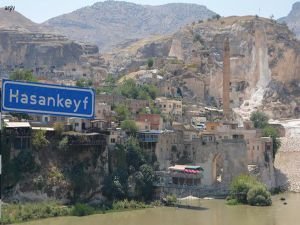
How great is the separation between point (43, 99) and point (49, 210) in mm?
20485

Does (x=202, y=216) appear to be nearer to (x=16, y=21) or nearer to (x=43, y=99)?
(x=43, y=99)

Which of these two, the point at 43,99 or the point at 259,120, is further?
the point at 259,120

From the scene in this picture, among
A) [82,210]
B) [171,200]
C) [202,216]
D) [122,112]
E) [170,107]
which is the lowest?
[202,216]

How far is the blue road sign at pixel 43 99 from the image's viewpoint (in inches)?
135

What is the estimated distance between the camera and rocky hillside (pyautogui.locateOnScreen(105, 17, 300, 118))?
5075 centimetres

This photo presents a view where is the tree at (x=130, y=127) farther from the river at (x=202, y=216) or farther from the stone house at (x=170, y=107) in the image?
the stone house at (x=170, y=107)

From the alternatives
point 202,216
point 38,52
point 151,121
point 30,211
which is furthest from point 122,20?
point 30,211

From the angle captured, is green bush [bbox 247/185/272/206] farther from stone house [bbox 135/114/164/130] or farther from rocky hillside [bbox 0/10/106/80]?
rocky hillside [bbox 0/10/106/80]

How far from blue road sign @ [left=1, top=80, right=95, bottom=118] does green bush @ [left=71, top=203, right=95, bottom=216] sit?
67.1 feet

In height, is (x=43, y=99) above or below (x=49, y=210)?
above

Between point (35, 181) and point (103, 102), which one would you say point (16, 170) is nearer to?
point (35, 181)

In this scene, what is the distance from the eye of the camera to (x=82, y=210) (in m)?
23.8

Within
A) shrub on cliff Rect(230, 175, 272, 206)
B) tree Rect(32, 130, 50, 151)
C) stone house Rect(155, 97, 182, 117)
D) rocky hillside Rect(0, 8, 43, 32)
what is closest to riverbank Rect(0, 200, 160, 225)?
tree Rect(32, 130, 50, 151)

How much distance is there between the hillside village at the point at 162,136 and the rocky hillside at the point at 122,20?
73.8 metres
